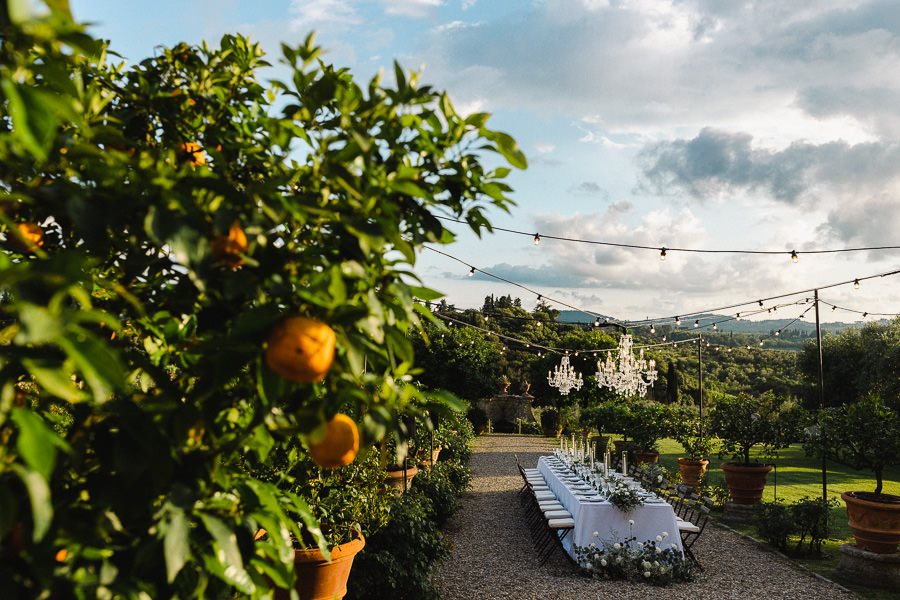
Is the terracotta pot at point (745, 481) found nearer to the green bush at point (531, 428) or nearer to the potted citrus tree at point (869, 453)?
the potted citrus tree at point (869, 453)

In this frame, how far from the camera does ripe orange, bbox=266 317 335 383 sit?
786mm

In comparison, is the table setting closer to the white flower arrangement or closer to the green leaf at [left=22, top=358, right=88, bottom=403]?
the white flower arrangement

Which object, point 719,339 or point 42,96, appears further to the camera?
point 719,339

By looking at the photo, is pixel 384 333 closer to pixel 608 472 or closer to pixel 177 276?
pixel 177 276

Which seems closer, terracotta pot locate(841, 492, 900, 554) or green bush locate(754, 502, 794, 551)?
terracotta pot locate(841, 492, 900, 554)

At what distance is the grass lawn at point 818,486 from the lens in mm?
5940

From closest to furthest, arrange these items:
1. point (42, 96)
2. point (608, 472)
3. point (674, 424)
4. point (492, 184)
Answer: point (42, 96), point (492, 184), point (608, 472), point (674, 424)

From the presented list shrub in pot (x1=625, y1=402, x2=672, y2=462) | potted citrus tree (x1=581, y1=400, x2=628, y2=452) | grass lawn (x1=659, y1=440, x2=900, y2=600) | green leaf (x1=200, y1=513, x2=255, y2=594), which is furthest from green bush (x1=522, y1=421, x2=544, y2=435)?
green leaf (x1=200, y1=513, x2=255, y2=594)

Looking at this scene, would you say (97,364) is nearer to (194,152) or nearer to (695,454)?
(194,152)

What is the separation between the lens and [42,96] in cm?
63

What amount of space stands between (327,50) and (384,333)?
64 cm

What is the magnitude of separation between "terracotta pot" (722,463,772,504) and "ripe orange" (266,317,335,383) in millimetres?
8535

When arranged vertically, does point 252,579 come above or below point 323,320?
below

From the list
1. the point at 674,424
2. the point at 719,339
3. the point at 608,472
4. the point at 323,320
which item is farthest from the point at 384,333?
the point at 719,339
